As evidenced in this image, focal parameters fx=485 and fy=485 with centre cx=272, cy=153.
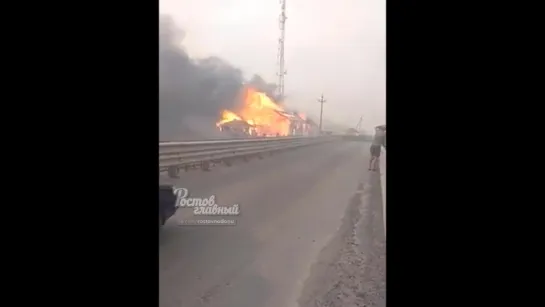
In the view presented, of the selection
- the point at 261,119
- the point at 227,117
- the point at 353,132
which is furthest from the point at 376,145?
the point at 227,117

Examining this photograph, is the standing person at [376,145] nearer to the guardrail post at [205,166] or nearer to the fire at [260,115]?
the fire at [260,115]

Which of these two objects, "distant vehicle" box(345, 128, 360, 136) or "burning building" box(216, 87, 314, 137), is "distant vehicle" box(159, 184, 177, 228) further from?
"distant vehicle" box(345, 128, 360, 136)

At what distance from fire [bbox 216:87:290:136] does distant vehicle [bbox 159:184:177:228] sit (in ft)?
1.06

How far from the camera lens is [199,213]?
72.9 inches

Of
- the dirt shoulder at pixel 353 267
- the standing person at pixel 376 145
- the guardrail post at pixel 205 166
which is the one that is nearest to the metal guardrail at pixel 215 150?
the guardrail post at pixel 205 166

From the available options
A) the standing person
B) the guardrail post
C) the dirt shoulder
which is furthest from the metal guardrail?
the dirt shoulder

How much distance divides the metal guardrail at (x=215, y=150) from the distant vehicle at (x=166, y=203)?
0.20 ft

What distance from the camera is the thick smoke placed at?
6.29 ft
